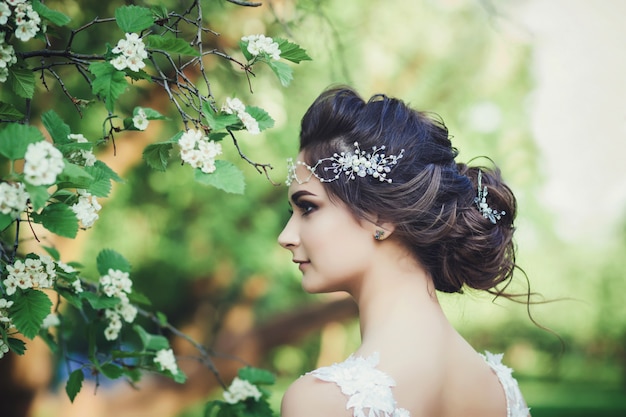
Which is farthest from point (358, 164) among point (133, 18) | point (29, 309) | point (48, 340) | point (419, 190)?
point (48, 340)

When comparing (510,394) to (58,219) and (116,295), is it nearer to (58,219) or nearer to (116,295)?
(116,295)

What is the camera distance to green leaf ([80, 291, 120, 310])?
199 centimetres

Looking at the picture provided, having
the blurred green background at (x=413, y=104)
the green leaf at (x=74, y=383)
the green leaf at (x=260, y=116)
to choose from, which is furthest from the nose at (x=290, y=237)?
the blurred green background at (x=413, y=104)

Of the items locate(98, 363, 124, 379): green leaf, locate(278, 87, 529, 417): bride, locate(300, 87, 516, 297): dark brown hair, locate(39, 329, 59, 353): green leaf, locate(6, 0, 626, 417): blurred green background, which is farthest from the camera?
locate(6, 0, 626, 417): blurred green background

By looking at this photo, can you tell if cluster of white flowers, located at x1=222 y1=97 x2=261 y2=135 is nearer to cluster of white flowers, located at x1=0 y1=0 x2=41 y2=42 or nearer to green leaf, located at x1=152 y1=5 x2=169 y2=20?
green leaf, located at x1=152 y1=5 x2=169 y2=20

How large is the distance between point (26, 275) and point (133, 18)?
0.66 meters

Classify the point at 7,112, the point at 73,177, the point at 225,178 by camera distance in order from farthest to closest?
the point at 7,112, the point at 225,178, the point at 73,177

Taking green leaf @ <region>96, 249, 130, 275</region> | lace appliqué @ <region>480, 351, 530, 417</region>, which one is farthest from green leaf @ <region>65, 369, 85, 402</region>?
lace appliqué @ <region>480, 351, 530, 417</region>

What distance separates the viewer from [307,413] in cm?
164

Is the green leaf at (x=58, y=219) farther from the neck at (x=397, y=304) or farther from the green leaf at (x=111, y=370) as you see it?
the neck at (x=397, y=304)

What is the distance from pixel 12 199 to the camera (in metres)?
1.32

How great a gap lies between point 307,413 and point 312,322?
5688mm

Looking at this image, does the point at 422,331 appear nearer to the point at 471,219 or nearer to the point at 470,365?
the point at 470,365

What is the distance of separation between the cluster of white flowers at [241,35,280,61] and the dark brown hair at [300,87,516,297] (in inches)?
17.3
